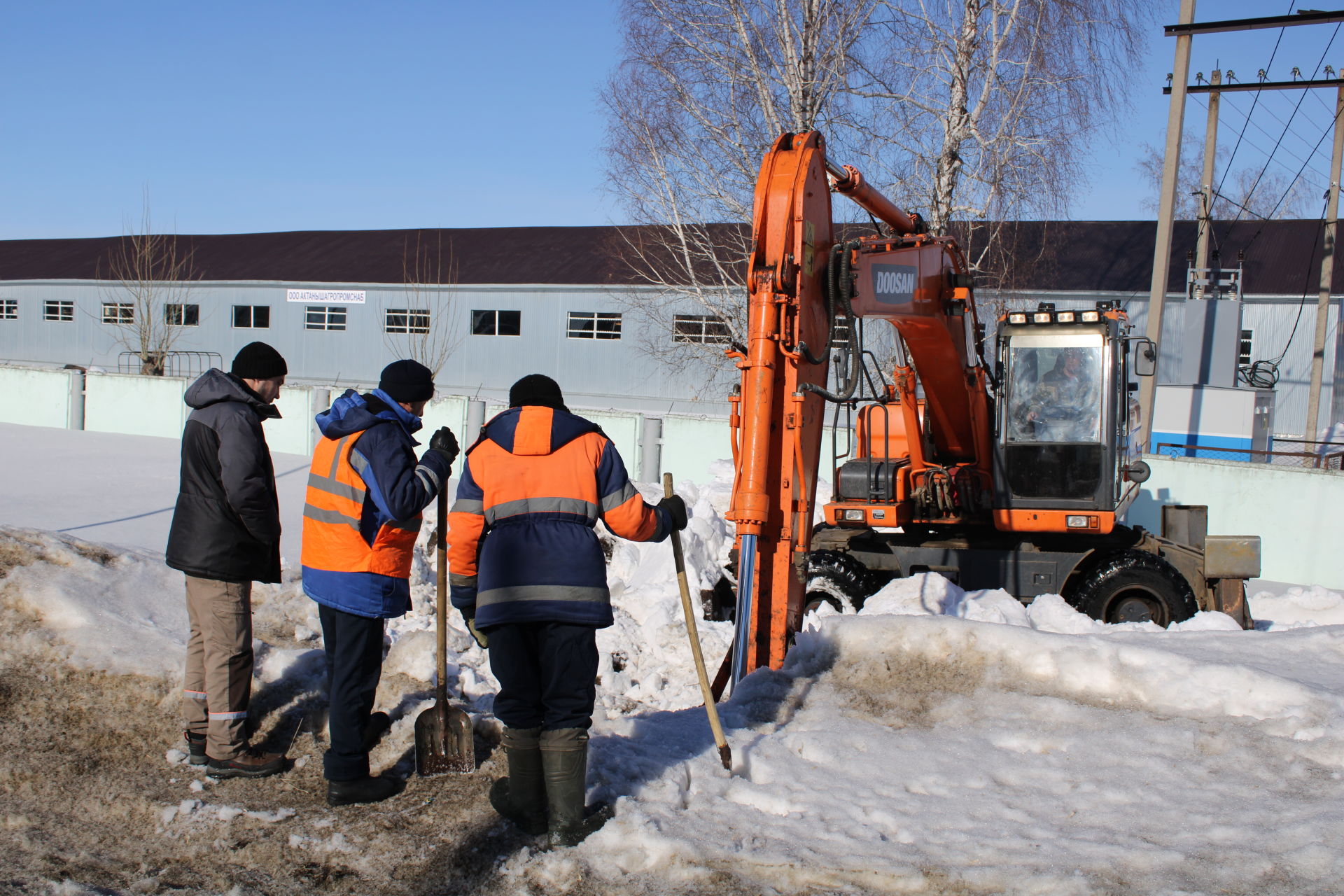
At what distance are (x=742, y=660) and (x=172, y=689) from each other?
2.76 m

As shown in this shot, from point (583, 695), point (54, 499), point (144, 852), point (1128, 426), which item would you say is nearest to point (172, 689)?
point (144, 852)

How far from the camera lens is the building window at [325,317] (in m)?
31.1

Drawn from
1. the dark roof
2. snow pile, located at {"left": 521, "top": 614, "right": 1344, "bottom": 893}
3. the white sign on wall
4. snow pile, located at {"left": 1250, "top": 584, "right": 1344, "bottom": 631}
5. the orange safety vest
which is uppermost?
the dark roof

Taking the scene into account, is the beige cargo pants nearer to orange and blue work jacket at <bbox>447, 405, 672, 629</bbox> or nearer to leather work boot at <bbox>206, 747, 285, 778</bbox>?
leather work boot at <bbox>206, 747, 285, 778</bbox>

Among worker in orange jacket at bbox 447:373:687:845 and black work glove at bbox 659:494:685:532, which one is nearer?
worker in orange jacket at bbox 447:373:687:845

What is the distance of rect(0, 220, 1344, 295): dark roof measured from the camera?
2491 centimetres

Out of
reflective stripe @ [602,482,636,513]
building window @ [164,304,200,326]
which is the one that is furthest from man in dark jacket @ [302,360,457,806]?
building window @ [164,304,200,326]

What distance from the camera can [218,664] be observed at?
4324 mm

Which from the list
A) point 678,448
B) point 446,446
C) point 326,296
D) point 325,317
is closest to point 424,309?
point 326,296

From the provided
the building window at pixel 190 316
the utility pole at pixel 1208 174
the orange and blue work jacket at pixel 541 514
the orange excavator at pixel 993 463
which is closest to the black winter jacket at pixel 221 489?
the orange and blue work jacket at pixel 541 514

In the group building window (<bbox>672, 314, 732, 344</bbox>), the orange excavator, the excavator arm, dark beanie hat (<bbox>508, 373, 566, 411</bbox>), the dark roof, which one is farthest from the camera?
the dark roof

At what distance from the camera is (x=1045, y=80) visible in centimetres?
1481

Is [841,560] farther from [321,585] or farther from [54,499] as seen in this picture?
[54,499]

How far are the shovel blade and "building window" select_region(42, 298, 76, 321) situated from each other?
36709 mm
